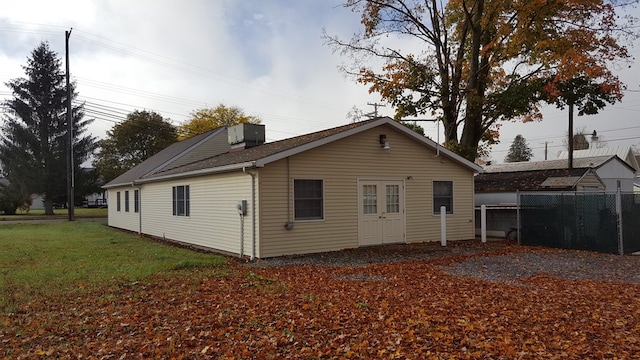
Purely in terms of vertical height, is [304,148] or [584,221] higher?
[304,148]

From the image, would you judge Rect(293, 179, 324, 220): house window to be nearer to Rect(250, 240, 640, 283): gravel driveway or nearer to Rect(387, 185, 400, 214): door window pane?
Rect(250, 240, 640, 283): gravel driveway

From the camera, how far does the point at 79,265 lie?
10.5m

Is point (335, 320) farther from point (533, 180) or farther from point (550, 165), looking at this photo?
point (550, 165)

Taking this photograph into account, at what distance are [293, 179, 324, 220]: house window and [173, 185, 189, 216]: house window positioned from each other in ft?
16.8

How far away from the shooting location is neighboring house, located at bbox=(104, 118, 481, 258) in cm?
1170

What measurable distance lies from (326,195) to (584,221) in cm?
783

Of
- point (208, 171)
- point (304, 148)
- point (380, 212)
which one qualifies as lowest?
point (380, 212)

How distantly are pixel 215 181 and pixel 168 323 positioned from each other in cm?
788

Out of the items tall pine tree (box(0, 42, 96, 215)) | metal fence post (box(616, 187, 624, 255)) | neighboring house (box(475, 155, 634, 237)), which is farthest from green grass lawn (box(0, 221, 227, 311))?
tall pine tree (box(0, 42, 96, 215))

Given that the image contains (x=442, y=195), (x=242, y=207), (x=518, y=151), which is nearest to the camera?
(x=242, y=207)

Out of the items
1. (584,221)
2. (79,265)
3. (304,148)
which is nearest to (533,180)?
(584,221)

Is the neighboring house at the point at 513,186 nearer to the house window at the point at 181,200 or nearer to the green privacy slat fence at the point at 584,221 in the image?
the green privacy slat fence at the point at 584,221

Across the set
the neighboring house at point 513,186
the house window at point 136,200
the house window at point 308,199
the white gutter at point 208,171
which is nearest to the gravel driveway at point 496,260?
the house window at point 308,199

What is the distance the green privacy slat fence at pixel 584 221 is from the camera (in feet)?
41.8
